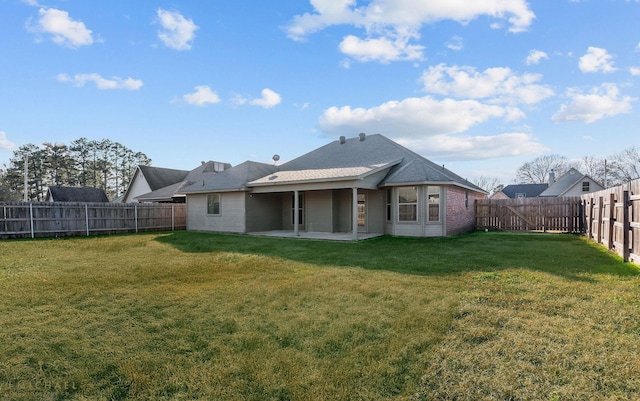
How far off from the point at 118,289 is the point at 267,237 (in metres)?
8.54

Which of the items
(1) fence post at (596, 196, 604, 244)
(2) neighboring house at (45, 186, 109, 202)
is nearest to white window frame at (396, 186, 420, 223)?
(1) fence post at (596, 196, 604, 244)

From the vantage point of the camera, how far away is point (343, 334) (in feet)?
13.3

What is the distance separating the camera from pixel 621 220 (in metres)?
8.28

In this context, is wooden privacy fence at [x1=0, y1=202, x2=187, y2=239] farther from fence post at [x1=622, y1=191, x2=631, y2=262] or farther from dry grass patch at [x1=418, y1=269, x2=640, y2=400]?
fence post at [x1=622, y1=191, x2=631, y2=262]

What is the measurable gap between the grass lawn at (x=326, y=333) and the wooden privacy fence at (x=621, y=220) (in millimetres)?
558

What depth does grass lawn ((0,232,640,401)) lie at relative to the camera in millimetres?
3029

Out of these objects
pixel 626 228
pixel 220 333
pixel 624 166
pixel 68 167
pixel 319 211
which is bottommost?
pixel 220 333

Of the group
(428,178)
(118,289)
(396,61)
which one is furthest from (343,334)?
(396,61)

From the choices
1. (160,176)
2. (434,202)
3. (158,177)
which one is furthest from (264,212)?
(160,176)

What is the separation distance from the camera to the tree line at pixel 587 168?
45.6m

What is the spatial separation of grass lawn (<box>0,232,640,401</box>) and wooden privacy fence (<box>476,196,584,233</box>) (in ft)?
33.1

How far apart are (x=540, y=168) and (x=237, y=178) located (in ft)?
200

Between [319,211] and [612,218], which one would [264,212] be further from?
[612,218]

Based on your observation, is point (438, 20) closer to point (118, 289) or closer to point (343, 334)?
point (343, 334)
